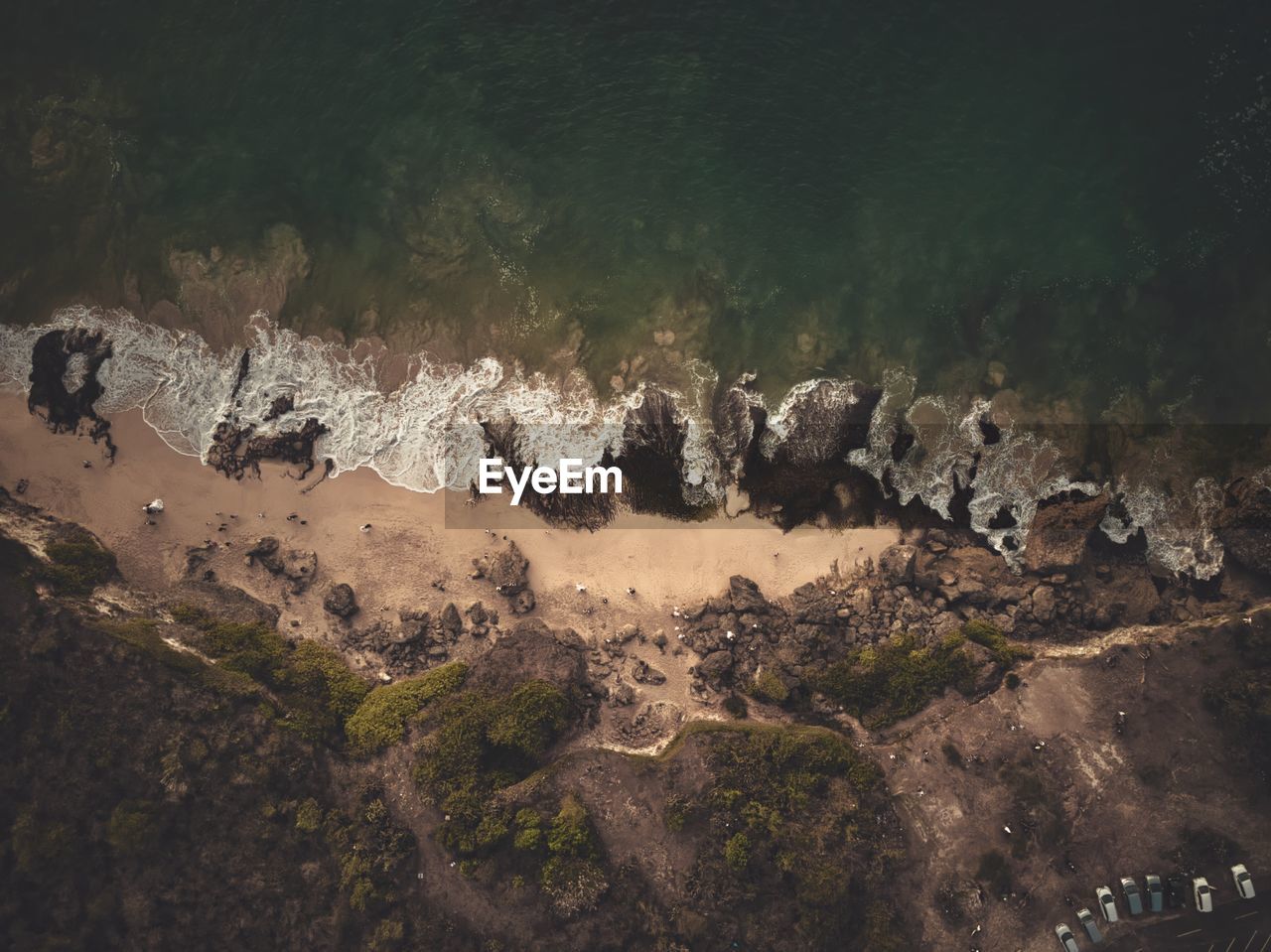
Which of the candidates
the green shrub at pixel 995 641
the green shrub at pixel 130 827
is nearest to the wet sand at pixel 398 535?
the green shrub at pixel 995 641

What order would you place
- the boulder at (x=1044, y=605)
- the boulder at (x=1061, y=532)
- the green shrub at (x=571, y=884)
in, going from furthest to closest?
1. the boulder at (x=1061, y=532)
2. the boulder at (x=1044, y=605)
3. the green shrub at (x=571, y=884)

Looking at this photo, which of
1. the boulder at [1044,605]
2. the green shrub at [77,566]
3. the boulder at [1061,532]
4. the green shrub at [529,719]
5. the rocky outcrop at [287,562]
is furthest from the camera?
the rocky outcrop at [287,562]

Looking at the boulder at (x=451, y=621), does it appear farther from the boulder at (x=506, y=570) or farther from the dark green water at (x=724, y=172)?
the dark green water at (x=724, y=172)

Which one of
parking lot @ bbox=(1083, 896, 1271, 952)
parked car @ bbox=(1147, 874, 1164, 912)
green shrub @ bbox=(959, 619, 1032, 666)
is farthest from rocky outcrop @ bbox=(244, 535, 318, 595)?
parked car @ bbox=(1147, 874, 1164, 912)

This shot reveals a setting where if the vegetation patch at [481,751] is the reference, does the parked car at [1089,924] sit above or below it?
below

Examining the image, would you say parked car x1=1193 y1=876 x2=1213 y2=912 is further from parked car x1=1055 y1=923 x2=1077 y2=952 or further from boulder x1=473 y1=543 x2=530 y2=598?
boulder x1=473 y1=543 x2=530 y2=598

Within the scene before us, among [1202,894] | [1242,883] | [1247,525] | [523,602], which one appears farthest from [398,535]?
[1247,525]
